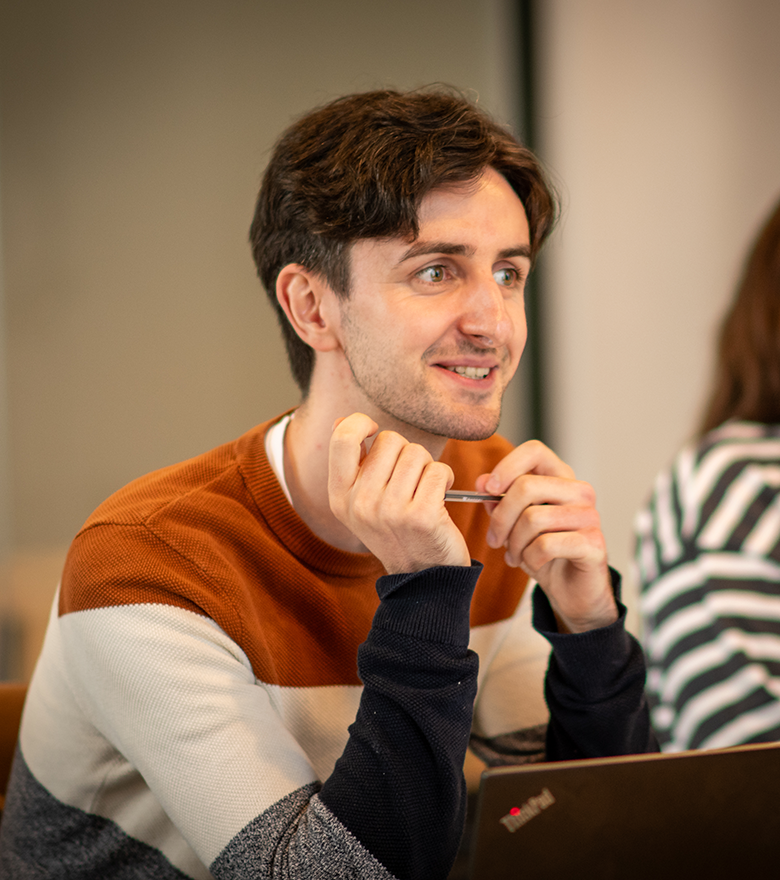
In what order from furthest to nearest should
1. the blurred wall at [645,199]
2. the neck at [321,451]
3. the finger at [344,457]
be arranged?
the blurred wall at [645,199], the neck at [321,451], the finger at [344,457]

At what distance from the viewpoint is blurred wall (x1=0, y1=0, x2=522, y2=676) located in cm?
180

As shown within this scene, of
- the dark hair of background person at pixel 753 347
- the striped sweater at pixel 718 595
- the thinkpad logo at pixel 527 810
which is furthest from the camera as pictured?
the dark hair of background person at pixel 753 347

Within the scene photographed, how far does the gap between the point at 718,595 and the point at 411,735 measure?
0.93m

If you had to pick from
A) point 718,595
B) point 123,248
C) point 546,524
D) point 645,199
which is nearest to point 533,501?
point 546,524

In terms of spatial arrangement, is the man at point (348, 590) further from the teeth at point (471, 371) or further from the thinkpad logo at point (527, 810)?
the thinkpad logo at point (527, 810)

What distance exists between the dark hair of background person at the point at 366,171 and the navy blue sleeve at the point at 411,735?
1.49 ft

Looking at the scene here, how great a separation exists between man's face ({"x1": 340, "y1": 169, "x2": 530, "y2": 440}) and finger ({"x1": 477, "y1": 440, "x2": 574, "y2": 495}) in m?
0.06

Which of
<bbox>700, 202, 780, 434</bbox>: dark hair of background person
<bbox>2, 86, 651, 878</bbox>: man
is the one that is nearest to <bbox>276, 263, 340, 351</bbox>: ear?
<bbox>2, 86, 651, 878</bbox>: man

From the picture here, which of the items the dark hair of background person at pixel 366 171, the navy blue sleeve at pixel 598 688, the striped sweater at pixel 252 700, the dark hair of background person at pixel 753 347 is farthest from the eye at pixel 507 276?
the dark hair of background person at pixel 753 347

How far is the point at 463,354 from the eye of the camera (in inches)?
41.9

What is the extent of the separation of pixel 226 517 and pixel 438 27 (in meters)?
1.86

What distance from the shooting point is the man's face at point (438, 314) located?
1.05 metres

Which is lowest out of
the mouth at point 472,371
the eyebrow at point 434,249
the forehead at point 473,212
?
the mouth at point 472,371

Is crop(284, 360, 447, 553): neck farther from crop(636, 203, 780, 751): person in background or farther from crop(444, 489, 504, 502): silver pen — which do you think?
crop(636, 203, 780, 751): person in background
